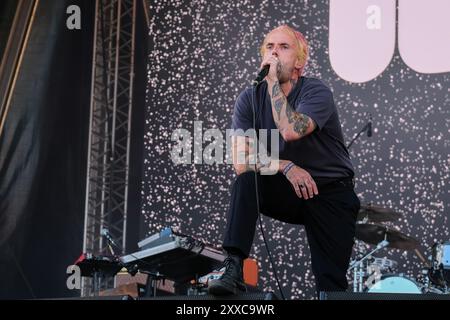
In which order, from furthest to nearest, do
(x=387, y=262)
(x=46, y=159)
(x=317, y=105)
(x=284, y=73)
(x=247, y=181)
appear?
1. (x=46, y=159)
2. (x=387, y=262)
3. (x=284, y=73)
4. (x=317, y=105)
5. (x=247, y=181)

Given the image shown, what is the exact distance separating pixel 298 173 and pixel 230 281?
1.94 ft

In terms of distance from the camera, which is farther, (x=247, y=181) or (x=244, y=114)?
(x=244, y=114)

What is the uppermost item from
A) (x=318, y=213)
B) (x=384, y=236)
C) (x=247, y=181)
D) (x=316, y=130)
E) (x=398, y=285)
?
(x=316, y=130)

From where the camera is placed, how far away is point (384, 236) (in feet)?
17.2

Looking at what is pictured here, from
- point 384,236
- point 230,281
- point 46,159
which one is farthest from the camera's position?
point 46,159

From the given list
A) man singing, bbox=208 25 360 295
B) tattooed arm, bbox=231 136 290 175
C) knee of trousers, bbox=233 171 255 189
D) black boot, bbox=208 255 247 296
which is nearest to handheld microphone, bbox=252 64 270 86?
man singing, bbox=208 25 360 295

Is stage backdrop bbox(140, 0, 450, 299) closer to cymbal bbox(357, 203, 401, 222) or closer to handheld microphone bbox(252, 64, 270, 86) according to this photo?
cymbal bbox(357, 203, 401, 222)

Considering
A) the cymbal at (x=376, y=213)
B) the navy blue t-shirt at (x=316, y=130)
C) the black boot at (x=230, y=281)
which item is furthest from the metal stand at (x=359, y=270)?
A: the black boot at (x=230, y=281)

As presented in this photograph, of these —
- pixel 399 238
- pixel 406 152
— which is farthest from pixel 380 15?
pixel 399 238

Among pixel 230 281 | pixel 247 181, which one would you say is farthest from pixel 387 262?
pixel 230 281

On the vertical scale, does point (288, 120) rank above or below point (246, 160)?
above

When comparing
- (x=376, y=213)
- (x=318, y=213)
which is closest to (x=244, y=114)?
(x=318, y=213)

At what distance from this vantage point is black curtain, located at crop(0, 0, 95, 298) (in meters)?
5.60

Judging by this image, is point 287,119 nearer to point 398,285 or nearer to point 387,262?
point 398,285
